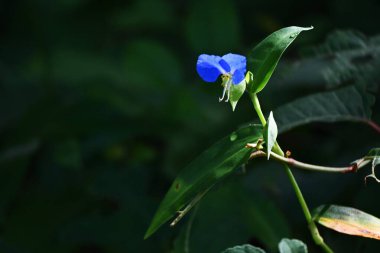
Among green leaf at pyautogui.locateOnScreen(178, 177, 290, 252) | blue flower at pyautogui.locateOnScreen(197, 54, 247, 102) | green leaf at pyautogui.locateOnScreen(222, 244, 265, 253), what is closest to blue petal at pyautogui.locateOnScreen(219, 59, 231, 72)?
blue flower at pyautogui.locateOnScreen(197, 54, 247, 102)

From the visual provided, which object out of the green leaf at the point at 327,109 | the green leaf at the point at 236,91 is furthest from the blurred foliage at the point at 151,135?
the green leaf at the point at 236,91

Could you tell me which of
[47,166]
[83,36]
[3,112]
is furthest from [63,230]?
[83,36]

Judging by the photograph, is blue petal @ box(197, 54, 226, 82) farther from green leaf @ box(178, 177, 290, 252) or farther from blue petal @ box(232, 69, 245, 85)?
green leaf @ box(178, 177, 290, 252)

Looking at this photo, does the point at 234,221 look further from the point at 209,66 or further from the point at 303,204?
the point at 209,66

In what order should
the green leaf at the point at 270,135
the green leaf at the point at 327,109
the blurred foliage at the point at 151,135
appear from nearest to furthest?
1. the green leaf at the point at 270,135
2. the green leaf at the point at 327,109
3. the blurred foliage at the point at 151,135

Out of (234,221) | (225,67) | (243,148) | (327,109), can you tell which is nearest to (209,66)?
(225,67)

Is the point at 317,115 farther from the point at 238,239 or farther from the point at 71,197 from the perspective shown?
the point at 71,197

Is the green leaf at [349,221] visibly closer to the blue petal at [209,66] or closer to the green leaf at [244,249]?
the green leaf at [244,249]
